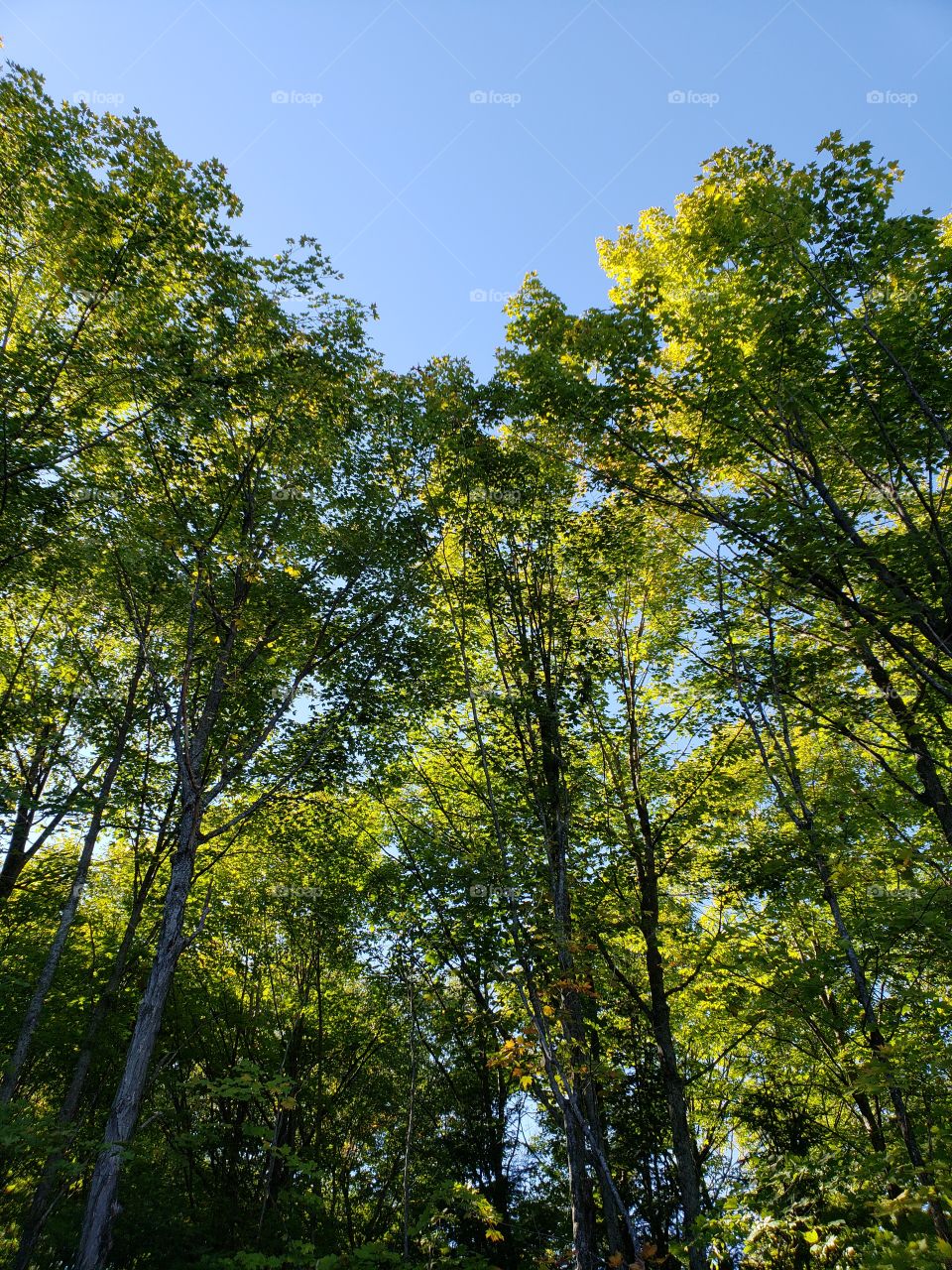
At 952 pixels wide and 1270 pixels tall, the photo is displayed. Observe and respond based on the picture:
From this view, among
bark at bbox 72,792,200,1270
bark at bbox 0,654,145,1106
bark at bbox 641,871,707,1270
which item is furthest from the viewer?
bark at bbox 0,654,145,1106

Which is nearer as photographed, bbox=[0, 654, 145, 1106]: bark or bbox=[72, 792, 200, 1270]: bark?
bbox=[72, 792, 200, 1270]: bark

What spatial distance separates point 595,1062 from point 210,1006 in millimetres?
10307

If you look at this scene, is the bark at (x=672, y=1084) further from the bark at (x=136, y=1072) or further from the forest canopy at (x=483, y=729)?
the bark at (x=136, y=1072)

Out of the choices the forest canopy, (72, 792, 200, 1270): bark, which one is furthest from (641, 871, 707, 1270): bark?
(72, 792, 200, 1270): bark

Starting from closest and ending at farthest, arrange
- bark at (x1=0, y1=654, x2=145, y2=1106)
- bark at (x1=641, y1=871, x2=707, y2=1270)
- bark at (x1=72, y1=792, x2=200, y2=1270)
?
bark at (x1=72, y1=792, x2=200, y2=1270) < bark at (x1=641, y1=871, x2=707, y2=1270) < bark at (x1=0, y1=654, x2=145, y2=1106)

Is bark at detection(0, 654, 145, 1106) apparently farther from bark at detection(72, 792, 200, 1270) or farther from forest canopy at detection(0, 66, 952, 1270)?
bark at detection(72, 792, 200, 1270)

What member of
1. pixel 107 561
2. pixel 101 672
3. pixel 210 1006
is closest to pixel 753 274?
pixel 107 561

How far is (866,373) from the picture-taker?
20.1ft

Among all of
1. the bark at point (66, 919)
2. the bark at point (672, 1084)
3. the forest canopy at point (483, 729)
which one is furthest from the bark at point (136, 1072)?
the bark at point (672, 1084)

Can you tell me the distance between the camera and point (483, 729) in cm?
982

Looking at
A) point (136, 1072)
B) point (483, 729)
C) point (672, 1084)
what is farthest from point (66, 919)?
point (672, 1084)

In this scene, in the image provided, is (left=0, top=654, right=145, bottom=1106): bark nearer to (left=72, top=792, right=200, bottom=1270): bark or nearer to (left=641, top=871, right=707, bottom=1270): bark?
(left=72, top=792, right=200, bottom=1270): bark

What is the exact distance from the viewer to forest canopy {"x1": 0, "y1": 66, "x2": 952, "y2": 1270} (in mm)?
6074

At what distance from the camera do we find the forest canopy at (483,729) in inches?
239
